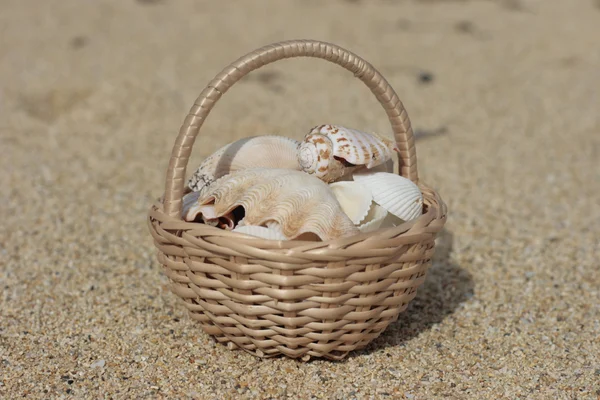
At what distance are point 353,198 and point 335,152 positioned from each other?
0.16 m

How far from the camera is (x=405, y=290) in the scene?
2.13 meters

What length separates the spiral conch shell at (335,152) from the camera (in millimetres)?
2174

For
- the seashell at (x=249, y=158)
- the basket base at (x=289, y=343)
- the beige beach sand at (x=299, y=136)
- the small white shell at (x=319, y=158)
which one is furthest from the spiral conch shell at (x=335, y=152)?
the beige beach sand at (x=299, y=136)

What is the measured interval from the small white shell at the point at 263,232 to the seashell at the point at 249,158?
0.38 meters

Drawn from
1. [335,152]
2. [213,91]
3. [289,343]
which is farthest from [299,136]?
[289,343]

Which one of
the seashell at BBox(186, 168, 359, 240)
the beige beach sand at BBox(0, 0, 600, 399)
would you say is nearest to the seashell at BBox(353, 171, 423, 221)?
the seashell at BBox(186, 168, 359, 240)

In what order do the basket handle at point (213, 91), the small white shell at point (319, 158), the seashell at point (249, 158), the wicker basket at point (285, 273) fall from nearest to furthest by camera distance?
the wicker basket at point (285, 273)
the basket handle at point (213, 91)
the small white shell at point (319, 158)
the seashell at point (249, 158)

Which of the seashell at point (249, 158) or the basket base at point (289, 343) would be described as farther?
the seashell at point (249, 158)

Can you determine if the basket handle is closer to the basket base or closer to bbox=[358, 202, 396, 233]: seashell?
the basket base

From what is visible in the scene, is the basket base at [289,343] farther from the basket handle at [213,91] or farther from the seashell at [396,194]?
the basket handle at [213,91]

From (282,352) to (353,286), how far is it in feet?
1.16

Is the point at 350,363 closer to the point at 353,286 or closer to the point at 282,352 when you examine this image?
the point at 282,352

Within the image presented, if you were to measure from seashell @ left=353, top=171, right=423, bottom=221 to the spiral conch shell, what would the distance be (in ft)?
0.22

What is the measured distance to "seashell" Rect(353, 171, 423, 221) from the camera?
6.96 feet
